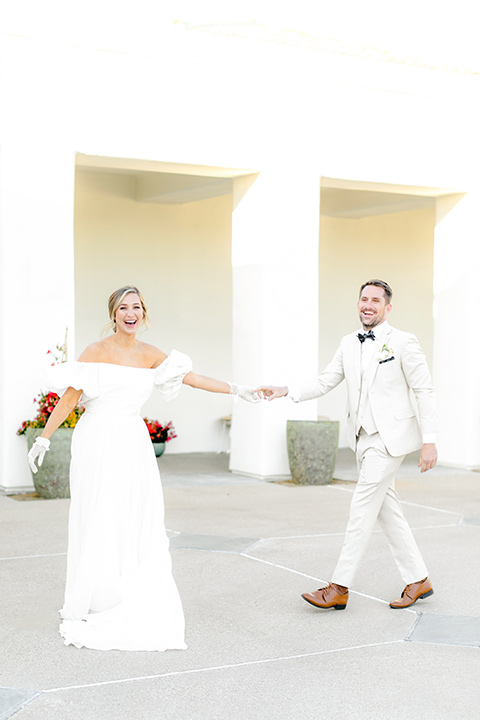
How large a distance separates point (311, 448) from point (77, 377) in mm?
5498

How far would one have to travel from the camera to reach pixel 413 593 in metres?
5.73

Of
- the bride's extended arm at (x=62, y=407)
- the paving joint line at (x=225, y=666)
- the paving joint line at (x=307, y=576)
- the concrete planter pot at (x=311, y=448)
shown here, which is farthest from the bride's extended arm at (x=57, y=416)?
the concrete planter pot at (x=311, y=448)

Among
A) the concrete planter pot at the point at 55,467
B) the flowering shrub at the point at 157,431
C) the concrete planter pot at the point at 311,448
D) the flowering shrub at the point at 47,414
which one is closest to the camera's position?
the concrete planter pot at the point at 55,467

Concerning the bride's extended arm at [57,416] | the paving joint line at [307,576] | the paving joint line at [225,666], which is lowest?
the paving joint line at [307,576]

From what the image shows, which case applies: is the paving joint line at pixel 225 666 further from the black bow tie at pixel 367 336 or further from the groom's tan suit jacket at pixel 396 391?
the black bow tie at pixel 367 336

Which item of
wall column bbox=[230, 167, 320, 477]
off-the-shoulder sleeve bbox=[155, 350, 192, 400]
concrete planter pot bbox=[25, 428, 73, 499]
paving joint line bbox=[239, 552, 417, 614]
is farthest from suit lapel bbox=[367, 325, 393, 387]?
wall column bbox=[230, 167, 320, 477]

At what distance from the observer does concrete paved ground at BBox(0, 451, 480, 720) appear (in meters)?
4.15

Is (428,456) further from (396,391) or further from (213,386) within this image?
(213,386)

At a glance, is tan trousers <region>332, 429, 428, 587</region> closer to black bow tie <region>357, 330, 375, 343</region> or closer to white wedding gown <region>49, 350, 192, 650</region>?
black bow tie <region>357, 330, 375, 343</region>

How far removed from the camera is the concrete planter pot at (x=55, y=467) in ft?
29.7

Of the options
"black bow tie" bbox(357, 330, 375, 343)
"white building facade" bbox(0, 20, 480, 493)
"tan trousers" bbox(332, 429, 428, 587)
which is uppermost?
"white building facade" bbox(0, 20, 480, 493)

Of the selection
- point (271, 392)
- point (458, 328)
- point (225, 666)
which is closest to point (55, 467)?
point (271, 392)

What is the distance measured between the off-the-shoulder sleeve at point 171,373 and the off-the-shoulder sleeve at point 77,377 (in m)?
0.35

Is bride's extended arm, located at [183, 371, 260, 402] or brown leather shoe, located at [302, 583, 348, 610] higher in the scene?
bride's extended arm, located at [183, 371, 260, 402]
